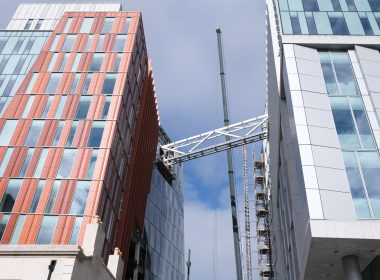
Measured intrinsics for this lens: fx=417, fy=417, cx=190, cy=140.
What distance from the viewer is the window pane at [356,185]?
22.4m

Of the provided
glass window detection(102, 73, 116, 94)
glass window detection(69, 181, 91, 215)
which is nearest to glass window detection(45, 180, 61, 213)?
glass window detection(69, 181, 91, 215)

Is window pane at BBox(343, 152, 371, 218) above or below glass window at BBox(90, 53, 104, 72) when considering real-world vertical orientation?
below

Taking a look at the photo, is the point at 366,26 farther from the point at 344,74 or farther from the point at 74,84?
the point at 74,84

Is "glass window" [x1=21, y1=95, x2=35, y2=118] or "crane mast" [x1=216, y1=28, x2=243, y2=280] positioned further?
"crane mast" [x1=216, y1=28, x2=243, y2=280]

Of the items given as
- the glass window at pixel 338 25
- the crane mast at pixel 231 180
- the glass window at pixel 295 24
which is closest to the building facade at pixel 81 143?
the crane mast at pixel 231 180

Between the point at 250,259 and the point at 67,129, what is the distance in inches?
1785

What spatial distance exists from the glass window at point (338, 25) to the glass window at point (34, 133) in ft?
92.1

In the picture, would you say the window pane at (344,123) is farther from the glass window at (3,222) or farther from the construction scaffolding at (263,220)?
the construction scaffolding at (263,220)

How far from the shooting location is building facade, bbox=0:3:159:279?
34.4 metres

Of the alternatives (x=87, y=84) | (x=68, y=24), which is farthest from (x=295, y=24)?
(x=68, y=24)

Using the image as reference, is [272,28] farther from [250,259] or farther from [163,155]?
[250,259]

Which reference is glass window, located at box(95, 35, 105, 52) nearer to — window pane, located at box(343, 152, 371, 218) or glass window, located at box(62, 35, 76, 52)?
glass window, located at box(62, 35, 76, 52)

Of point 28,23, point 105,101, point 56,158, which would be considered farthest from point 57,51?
point 28,23

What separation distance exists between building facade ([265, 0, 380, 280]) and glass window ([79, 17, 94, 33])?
24489 millimetres
